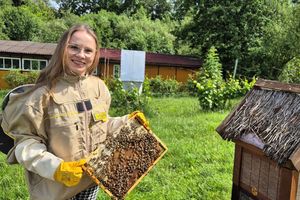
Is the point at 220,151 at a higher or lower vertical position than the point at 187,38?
lower

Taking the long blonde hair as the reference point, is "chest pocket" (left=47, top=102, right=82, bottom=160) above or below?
below

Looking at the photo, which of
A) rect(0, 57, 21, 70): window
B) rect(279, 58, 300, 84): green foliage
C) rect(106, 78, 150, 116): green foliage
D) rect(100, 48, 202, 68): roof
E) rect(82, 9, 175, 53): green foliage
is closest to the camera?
rect(106, 78, 150, 116): green foliage

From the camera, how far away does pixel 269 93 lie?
2395 mm

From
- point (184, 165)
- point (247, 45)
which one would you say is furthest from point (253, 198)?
point (247, 45)

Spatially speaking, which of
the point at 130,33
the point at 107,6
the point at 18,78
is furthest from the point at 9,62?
the point at 107,6

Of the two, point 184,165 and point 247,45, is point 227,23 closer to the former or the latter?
point 247,45

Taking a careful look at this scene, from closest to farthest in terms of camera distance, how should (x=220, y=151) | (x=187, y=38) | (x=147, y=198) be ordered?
(x=147, y=198)
(x=220, y=151)
(x=187, y=38)

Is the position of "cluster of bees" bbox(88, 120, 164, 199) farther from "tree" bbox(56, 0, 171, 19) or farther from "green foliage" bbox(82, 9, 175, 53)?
"tree" bbox(56, 0, 171, 19)

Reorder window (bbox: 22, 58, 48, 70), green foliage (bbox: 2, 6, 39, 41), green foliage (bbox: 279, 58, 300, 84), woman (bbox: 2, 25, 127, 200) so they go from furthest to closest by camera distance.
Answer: green foliage (bbox: 2, 6, 39, 41) → window (bbox: 22, 58, 48, 70) → green foliage (bbox: 279, 58, 300, 84) → woman (bbox: 2, 25, 127, 200)

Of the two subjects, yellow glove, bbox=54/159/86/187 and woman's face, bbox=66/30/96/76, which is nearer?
yellow glove, bbox=54/159/86/187

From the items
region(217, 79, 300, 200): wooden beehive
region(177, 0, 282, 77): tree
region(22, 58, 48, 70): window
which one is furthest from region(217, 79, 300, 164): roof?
region(22, 58, 48, 70): window

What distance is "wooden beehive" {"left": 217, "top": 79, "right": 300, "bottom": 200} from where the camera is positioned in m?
2.04

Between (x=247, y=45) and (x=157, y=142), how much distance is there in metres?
21.0

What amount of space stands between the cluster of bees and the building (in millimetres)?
18153
